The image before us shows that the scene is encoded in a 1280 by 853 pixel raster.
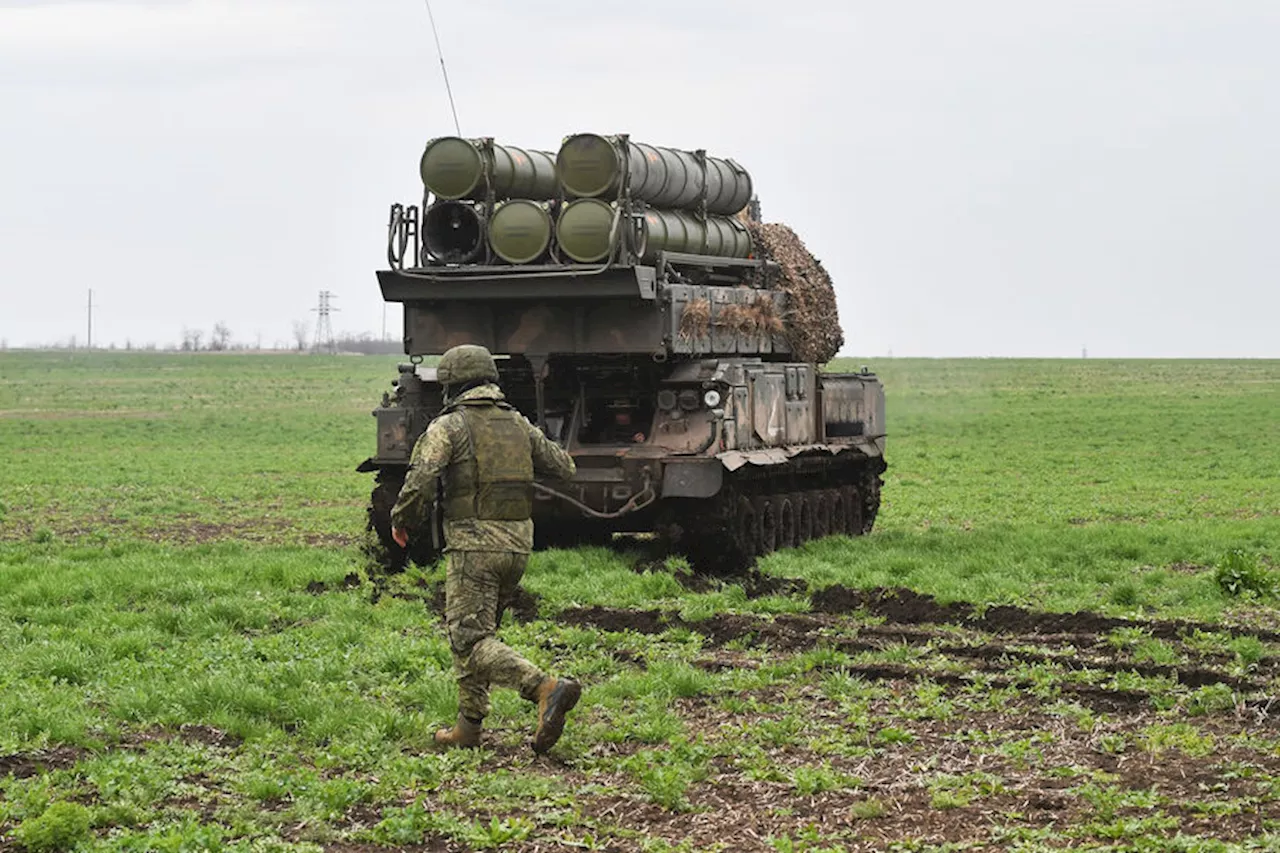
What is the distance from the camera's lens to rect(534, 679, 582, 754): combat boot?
988cm

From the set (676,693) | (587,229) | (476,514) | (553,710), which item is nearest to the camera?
(553,710)

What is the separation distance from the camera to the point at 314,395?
75562 millimetres

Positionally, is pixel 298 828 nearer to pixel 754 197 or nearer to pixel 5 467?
pixel 754 197

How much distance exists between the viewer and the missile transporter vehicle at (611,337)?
1766cm

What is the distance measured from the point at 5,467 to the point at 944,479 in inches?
614

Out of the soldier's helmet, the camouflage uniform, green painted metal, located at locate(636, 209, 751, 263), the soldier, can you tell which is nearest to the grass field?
the soldier

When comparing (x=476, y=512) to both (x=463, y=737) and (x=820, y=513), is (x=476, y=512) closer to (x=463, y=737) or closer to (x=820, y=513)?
(x=463, y=737)

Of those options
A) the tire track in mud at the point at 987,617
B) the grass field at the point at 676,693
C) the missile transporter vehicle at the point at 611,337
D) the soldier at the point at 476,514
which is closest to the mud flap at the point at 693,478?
the missile transporter vehicle at the point at 611,337

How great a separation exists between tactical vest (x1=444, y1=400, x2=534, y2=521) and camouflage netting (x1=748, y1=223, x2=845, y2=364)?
1005 cm

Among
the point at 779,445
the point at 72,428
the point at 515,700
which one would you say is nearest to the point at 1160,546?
the point at 779,445

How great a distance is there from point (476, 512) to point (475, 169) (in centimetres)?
810

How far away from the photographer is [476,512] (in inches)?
414

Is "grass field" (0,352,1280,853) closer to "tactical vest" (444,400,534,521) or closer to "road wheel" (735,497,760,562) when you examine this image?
"road wheel" (735,497,760,562)

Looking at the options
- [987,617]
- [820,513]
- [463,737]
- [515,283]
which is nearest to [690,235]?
[515,283]
